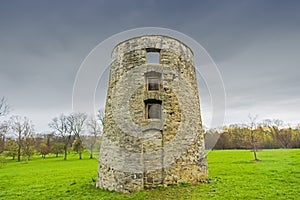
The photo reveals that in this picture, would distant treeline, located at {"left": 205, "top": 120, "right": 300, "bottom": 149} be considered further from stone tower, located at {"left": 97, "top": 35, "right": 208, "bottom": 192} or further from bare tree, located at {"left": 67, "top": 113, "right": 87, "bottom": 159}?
stone tower, located at {"left": 97, "top": 35, "right": 208, "bottom": 192}

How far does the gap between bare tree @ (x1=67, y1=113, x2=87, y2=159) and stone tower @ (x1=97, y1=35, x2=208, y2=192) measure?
2984 centimetres

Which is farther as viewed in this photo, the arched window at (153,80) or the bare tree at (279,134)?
the bare tree at (279,134)

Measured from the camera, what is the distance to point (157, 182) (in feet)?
33.1

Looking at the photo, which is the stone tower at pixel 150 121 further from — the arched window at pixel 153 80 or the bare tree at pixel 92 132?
the bare tree at pixel 92 132

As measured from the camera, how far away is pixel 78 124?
4166 centimetres

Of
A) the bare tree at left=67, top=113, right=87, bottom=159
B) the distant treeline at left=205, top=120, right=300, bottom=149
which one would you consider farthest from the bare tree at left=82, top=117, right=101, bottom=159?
the distant treeline at left=205, top=120, right=300, bottom=149

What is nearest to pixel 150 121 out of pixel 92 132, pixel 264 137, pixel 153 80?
pixel 153 80

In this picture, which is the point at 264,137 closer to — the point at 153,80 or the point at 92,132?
the point at 92,132

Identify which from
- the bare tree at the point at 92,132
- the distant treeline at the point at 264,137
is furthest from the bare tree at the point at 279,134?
the bare tree at the point at 92,132

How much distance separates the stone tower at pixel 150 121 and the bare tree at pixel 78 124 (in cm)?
2984

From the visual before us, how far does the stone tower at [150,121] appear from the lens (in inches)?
404

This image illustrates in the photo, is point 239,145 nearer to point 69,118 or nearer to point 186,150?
point 69,118

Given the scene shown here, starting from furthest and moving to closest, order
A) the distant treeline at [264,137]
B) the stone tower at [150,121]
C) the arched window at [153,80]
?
the distant treeline at [264,137], the arched window at [153,80], the stone tower at [150,121]

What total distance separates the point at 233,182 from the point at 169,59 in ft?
23.1
